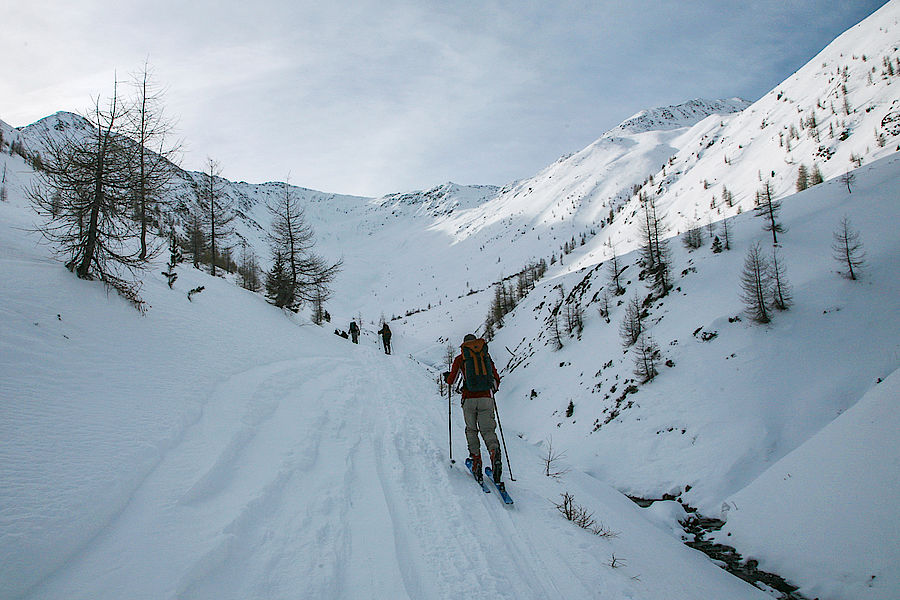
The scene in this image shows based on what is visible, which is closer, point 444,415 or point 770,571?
A: point 770,571

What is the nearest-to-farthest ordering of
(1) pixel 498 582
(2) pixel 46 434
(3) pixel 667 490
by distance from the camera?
(1) pixel 498 582 < (2) pixel 46 434 < (3) pixel 667 490

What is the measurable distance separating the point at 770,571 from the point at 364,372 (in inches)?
427

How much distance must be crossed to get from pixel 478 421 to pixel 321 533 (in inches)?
113

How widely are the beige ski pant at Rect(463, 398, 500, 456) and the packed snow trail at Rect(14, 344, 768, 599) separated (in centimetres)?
54

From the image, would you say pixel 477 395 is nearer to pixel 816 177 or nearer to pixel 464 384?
pixel 464 384

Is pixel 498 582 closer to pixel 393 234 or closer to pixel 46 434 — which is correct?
pixel 46 434

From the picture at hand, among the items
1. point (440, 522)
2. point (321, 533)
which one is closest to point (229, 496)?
point (321, 533)

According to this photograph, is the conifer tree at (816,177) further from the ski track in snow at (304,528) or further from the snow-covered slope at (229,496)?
the ski track in snow at (304,528)

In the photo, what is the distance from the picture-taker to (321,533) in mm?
3424

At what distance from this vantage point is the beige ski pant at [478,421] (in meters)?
5.59

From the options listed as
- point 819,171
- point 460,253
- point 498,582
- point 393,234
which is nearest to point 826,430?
point 498,582

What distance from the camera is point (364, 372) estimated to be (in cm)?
1270

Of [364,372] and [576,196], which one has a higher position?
[576,196]

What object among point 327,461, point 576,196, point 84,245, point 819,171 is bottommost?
point 327,461
